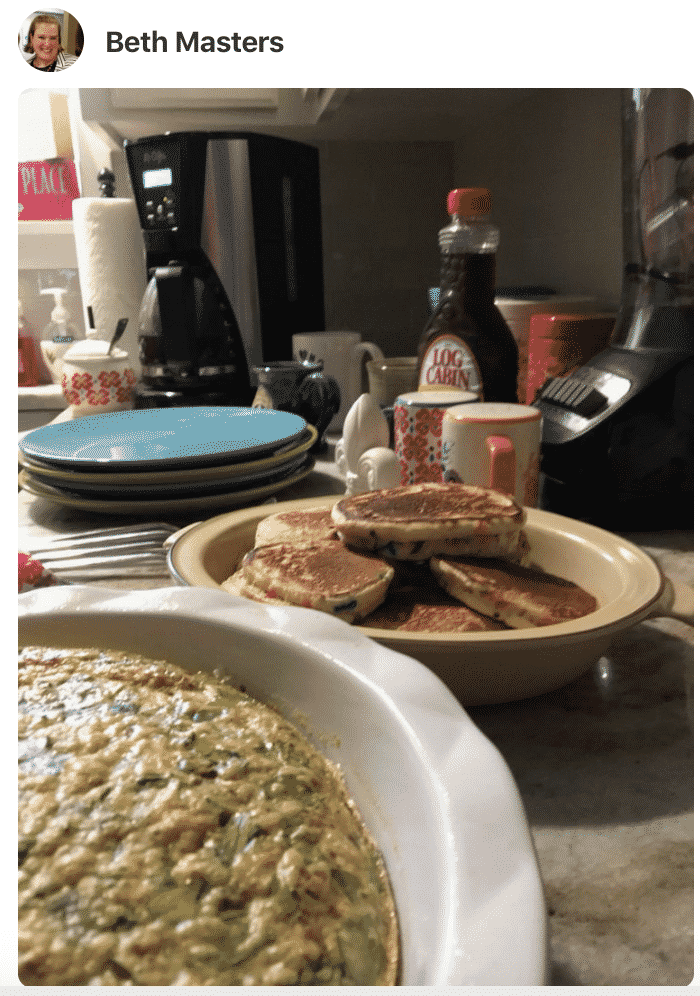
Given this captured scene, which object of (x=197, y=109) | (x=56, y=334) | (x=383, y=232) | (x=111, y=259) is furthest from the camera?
(x=56, y=334)

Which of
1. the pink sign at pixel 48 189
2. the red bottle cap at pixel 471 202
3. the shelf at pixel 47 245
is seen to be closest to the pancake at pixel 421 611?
the red bottle cap at pixel 471 202

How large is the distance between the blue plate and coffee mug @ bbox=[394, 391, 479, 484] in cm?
15

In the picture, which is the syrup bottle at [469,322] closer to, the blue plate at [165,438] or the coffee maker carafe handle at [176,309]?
the blue plate at [165,438]

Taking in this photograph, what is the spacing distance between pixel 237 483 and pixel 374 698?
57cm

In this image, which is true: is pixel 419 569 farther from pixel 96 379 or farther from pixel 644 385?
pixel 96 379

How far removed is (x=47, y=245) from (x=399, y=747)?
244 cm

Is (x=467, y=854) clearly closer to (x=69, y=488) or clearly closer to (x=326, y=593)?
(x=326, y=593)

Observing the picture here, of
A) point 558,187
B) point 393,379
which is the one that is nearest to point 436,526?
point 393,379

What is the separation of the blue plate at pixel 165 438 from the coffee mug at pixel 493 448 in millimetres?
238

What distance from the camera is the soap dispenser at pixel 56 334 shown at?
6.90 ft

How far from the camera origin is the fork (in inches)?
24.1
